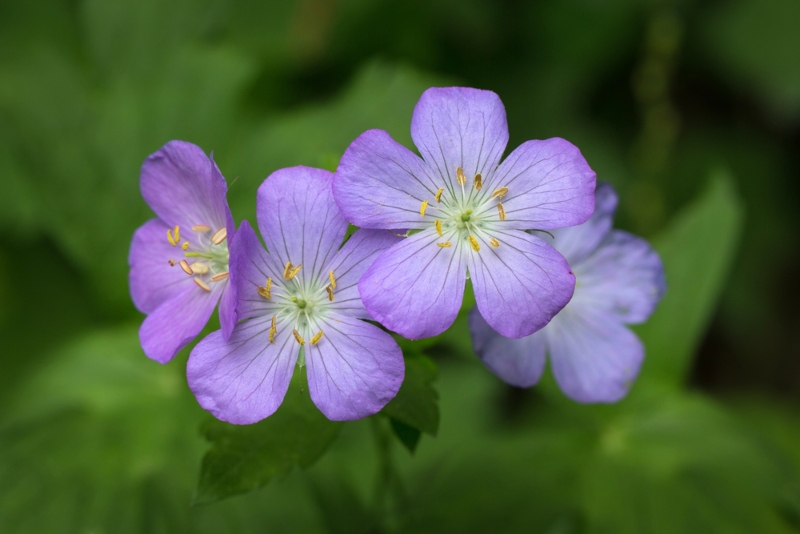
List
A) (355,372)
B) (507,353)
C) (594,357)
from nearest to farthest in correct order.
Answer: (355,372) < (507,353) < (594,357)

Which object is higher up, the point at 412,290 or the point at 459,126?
the point at 459,126

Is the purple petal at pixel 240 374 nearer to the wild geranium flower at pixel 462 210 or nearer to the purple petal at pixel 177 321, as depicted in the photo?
the purple petal at pixel 177 321

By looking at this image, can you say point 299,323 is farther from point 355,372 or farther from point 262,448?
point 262,448

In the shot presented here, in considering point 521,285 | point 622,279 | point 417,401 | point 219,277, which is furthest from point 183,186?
point 622,279

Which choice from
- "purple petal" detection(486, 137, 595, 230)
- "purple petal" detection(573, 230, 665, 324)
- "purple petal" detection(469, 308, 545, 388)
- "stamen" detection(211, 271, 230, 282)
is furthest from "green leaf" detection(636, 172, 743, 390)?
"stamen" detection(211, 271, 230, 282)

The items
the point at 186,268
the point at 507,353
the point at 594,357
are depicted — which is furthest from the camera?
the point at 594,357

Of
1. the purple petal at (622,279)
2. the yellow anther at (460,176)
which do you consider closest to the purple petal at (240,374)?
the yellow anther at (460,176)

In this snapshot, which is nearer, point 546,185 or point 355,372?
point 355,372
